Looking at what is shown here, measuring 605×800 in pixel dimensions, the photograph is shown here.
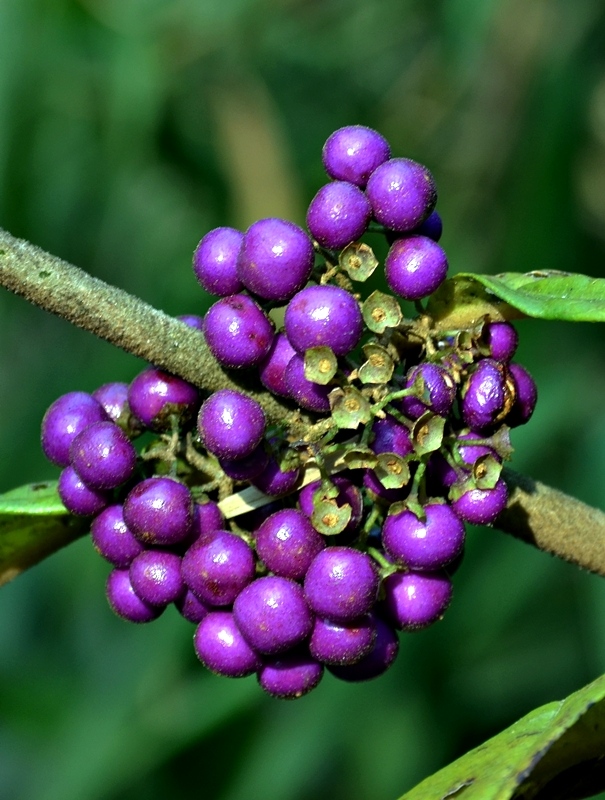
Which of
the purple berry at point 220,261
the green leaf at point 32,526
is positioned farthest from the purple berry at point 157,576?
the purple berry at point 220,261

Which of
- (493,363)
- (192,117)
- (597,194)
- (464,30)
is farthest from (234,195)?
(493,363)

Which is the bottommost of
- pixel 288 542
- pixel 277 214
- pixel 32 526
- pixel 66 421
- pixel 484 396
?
pixel 277 214

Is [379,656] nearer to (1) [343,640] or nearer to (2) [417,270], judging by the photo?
(1) [343,640]

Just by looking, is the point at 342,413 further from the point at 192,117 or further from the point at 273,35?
the point at 273,35

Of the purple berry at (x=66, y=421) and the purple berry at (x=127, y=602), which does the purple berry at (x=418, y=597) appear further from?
the purple berry at (x=66, y=421)

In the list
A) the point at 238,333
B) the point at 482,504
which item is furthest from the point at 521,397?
the point at 238,333

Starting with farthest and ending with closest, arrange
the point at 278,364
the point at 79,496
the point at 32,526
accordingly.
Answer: the point at 32,526
the point at 79,496
the point at 278,364

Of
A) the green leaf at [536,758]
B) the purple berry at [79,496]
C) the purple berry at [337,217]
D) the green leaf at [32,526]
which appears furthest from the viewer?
the green leaf at [32,526]
